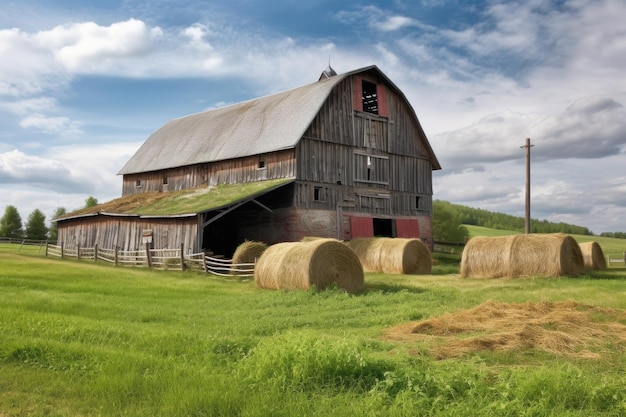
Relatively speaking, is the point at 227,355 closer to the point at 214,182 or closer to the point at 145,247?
the point at 145,247

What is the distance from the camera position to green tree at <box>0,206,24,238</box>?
6875 centimetres

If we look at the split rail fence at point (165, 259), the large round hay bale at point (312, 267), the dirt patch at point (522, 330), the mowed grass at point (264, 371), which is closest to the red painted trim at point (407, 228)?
the split rail fence at point (165, 259)

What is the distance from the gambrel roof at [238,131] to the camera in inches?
1258

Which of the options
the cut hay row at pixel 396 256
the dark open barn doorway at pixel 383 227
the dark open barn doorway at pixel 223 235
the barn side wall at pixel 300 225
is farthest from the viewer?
the dark open barn doorway at pixel 383 227

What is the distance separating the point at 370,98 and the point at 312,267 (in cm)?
2264

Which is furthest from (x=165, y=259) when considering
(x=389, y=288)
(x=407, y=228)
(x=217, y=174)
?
(x=407, y=228)

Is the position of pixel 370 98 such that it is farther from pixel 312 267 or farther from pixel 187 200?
pixel 312 267

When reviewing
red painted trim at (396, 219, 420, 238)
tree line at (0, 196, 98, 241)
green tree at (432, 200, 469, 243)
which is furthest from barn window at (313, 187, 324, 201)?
tree line at (0, 196, 98, 241)

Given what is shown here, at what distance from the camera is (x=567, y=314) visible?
11164 millimetres

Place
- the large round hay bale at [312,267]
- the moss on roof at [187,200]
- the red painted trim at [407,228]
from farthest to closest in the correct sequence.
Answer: the red painted trim at [407,228] → the moss on roof at [187,200] → the large round hay bale at [312,267]

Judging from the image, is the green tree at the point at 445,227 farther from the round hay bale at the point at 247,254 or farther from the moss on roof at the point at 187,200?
the round hay bale at the point at 247,254

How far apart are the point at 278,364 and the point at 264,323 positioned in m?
4.18

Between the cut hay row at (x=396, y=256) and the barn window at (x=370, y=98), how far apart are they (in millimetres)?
11658

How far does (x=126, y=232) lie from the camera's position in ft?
108
